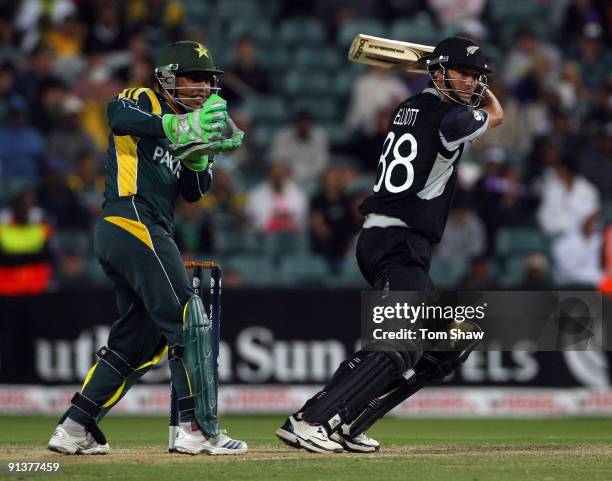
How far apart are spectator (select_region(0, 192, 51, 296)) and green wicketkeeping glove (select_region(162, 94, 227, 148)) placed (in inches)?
239

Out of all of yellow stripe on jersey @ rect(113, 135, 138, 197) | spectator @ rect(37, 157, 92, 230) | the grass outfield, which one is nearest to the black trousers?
the grass outfield

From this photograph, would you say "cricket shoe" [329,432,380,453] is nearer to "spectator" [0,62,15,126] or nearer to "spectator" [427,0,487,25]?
"spectator" [0,62,15,126]

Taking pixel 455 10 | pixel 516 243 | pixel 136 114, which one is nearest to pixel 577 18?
pixel 455 10

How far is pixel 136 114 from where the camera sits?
6.45 metres

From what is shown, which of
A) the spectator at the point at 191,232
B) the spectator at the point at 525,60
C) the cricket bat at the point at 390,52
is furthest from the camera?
the spectator at the point at 525,60

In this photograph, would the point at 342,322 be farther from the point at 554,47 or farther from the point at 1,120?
the point at 554,47

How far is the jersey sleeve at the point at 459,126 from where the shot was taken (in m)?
6.86

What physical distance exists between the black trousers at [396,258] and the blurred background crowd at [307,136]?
460 centimetres

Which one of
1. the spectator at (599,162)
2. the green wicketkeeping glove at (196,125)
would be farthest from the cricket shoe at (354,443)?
the spectator at (599,162)

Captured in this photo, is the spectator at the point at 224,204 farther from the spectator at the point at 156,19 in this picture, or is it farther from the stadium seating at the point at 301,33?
the stadium seating at the point at 301,33

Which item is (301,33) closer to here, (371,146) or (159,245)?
(371,146)

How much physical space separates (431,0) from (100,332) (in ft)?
22.1

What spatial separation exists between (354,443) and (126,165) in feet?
6.18

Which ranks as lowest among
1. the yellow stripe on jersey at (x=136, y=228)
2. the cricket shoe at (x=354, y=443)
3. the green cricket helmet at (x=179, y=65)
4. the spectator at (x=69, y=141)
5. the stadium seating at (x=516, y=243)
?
the cricket shoe at (x=354, y=443)
